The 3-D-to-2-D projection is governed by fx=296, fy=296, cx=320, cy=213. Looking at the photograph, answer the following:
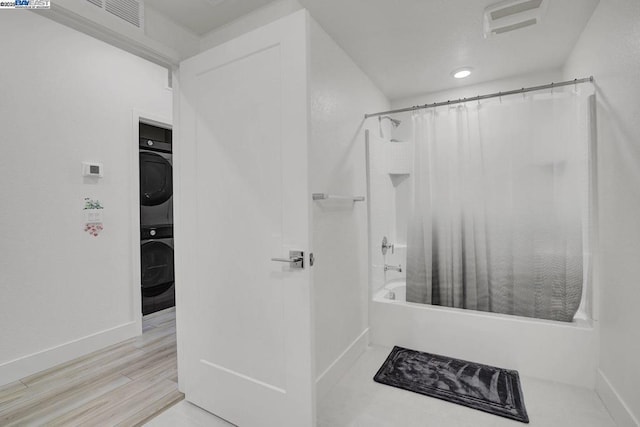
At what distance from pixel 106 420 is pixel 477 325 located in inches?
95.9

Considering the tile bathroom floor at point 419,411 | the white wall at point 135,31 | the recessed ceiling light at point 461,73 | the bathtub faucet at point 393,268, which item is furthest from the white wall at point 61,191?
the recessed ceiling light at point 461,73

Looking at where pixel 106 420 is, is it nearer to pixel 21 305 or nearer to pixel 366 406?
pixel 21 305

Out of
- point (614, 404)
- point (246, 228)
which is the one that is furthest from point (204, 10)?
point (614, 404)

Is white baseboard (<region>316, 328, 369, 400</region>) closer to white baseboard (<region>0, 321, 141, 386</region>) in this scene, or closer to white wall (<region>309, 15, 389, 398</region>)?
white wall (<region>309, 15, 389, 398</region>)

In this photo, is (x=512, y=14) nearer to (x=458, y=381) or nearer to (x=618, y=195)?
(x=618, y=195)

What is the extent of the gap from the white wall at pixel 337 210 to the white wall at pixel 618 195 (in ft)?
4.92

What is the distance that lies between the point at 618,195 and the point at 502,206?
0.64m

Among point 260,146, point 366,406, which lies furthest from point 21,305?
point 366,406


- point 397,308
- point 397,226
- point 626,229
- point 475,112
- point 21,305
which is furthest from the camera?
point 397,226

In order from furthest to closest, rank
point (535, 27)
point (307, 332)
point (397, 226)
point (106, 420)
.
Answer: point (397, 226) < point (535, 27) < point (106, 420) < point (307, 332)

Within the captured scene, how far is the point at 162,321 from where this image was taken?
3.12 metres

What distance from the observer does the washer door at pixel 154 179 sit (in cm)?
309

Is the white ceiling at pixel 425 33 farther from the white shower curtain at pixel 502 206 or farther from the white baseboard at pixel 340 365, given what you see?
the white baseboard at pixel 340 365

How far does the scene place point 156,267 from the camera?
3.28m
